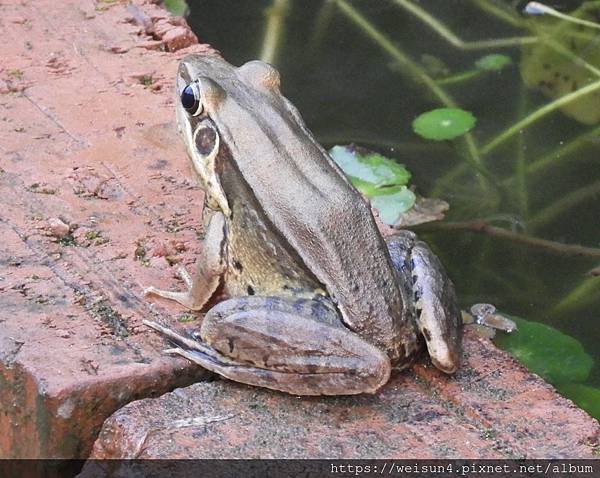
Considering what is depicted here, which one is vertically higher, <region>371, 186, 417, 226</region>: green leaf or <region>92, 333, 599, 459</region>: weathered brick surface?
<region>92, 333, 599, 459</region>: weathered brick surface

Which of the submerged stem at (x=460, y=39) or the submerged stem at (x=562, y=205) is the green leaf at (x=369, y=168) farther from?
the submerged stem at (x=460, y=39)

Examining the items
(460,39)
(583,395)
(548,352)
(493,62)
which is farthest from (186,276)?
(460,39)

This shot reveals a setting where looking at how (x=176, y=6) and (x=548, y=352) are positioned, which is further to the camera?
(x=176, y=6)

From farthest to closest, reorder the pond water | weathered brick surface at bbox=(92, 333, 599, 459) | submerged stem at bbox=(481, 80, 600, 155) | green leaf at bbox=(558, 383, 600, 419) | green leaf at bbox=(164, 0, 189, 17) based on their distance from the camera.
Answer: green leaf at bbox=(164, 0, 189, 17)
submerged stem at bbox=(481, 80, 600, 155)
the pond water
green leaf at bbox=(558, 383, 600, 419)
weathered brick surface at bbox=(92, 333, 599, 459)

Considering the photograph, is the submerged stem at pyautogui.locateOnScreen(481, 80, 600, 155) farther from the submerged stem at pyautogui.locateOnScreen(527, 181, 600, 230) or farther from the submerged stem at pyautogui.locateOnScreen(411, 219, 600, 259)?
the submerged stem at pyautogui.locateOnScreen(411, 219, 600, 259)

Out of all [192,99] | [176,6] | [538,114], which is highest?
[192,99]

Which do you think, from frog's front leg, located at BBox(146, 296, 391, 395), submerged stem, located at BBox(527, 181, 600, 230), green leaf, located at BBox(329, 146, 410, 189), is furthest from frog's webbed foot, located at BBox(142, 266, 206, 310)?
submerged stem, located at BBox(527, 181, 600, 230)

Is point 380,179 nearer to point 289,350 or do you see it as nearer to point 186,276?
point 186,276
